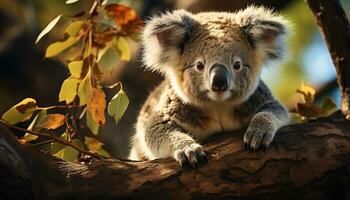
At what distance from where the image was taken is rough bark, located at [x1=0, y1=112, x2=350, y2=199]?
3.29m

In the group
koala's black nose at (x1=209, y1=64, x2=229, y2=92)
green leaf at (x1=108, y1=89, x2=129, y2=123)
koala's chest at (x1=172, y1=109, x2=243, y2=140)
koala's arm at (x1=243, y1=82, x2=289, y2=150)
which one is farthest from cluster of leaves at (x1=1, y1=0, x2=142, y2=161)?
koala's arm at (x1=243, y1=82, x2=289, y2=150)

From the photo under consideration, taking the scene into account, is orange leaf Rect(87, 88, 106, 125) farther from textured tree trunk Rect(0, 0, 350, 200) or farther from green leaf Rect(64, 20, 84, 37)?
green leaf Rect(64, 20, 84, 37)

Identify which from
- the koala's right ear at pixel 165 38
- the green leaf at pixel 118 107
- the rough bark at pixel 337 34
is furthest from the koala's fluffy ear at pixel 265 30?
the green leaf at pixel 118 107

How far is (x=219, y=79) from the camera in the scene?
383 cm

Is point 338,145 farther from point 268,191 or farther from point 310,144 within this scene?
point 268,191

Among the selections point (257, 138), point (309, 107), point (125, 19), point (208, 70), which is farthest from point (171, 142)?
point (309, 107)

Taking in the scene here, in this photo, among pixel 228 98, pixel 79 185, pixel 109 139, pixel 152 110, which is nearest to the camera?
pixel 79 185

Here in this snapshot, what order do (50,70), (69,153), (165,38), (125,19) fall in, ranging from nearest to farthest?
1. (69,153)
2. (125,19)
3. (165,38)
4. (50,70)

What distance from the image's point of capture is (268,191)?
3475 millimetres

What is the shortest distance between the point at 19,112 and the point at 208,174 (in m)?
1.15

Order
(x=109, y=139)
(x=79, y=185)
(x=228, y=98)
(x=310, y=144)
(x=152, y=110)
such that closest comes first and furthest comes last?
1. (x=79, y=185)
2. (x=310, y=144)
3. (x=228, y=98)
4. (x=152, y=110)
5. (x=109, y=139)

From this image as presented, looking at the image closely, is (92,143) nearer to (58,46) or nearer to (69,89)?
(69,89)

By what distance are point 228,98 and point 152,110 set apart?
0.94 m

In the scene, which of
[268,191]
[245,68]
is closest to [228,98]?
[245,68]
